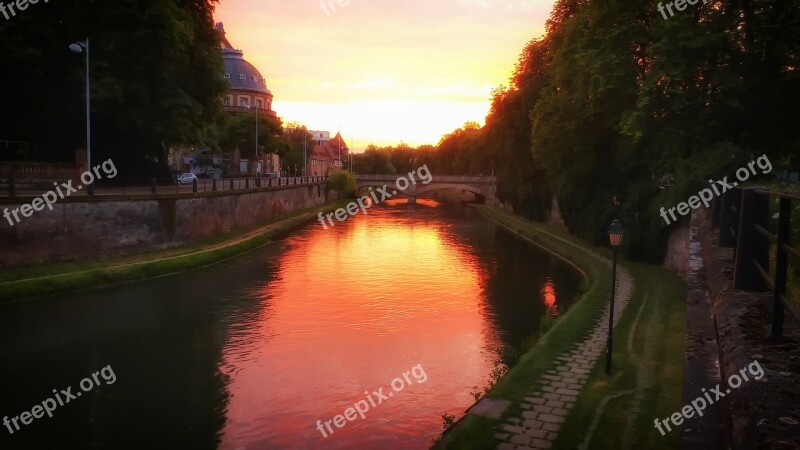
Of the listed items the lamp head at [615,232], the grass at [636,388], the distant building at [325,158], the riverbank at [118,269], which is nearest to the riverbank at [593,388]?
the grass at [636,388]

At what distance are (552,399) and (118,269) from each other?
2244 cm

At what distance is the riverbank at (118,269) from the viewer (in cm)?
2461

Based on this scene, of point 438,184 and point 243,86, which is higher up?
point 243,86

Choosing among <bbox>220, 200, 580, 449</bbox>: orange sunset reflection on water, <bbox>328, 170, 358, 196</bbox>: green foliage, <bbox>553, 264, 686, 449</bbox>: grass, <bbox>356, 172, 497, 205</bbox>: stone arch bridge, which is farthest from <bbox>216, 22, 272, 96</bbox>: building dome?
<bbox>553, 264, 686, 449</bbox>: grass

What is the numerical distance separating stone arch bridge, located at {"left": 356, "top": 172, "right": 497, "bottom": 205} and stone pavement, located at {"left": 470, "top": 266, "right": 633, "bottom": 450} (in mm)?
63147

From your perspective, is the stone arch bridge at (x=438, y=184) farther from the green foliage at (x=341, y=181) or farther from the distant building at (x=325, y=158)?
the distant building at (x=325, y=158)

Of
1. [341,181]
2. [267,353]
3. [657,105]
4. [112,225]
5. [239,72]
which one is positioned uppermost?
[239,72]

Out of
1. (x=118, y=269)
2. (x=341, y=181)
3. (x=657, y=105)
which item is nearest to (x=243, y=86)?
(x=341, y=181)

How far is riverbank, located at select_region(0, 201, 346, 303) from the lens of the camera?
80.7 ft

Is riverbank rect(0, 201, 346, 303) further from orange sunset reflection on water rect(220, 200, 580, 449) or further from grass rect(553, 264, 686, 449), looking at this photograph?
grass rect(553, 264, 686, 449)

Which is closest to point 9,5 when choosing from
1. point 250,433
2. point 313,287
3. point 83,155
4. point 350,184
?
point 83,155

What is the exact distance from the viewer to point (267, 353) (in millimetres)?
18906

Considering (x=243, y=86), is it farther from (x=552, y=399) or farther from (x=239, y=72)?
(x=552, y=399)

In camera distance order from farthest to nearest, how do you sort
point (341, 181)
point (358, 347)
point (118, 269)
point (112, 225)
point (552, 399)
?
1. point (341, 181)
2. point (112, 225)
3. point (118, 269)
4. point (358, 347)
5. point (552, 399)
